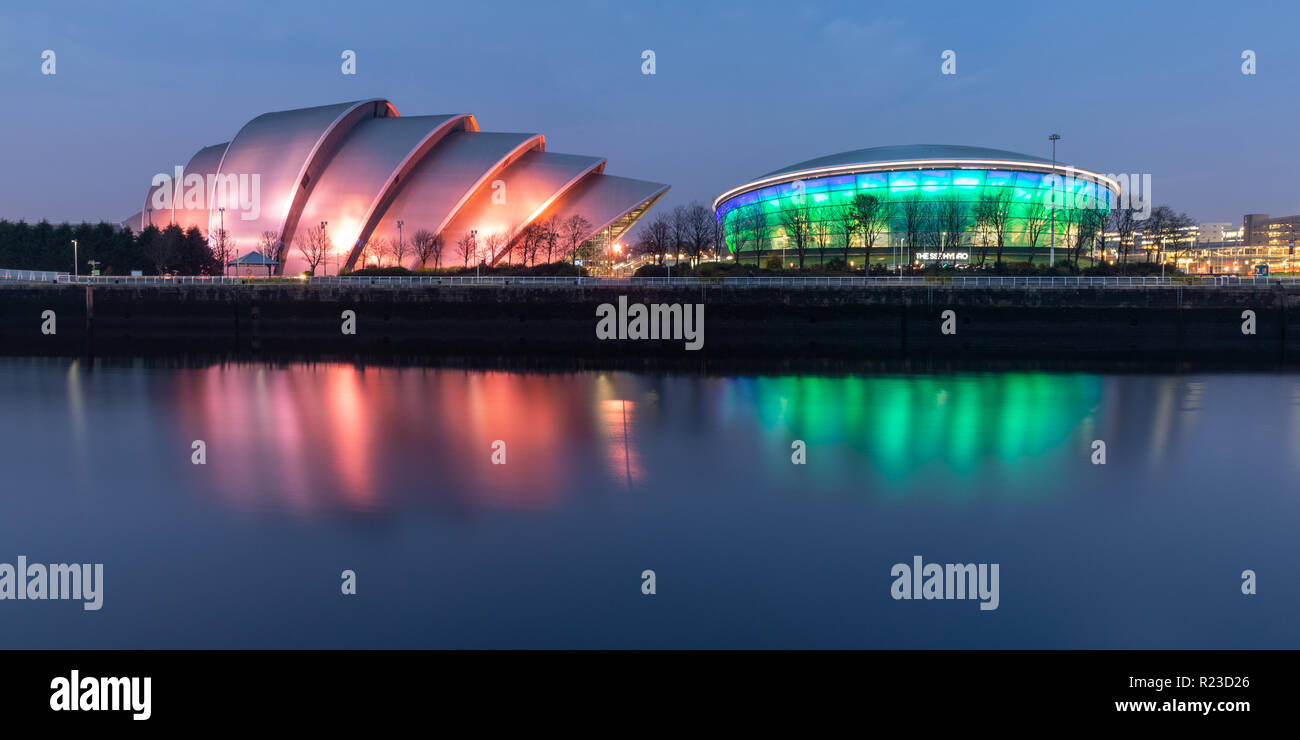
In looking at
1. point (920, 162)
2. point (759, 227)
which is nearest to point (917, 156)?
point (920, 162)

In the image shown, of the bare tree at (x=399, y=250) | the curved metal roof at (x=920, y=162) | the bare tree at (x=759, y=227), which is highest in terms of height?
the curved metal roof at (x=920, y=162)

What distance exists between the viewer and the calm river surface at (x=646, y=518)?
7.59m

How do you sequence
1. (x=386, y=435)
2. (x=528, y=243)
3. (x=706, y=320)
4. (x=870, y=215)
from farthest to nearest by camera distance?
(x=870, y=215) < (x=528, y=243) < (x=706, y=320) < (x=386, y=435)

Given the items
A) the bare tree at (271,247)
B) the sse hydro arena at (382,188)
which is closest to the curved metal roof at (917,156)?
the sse hydro arena at (382,188)

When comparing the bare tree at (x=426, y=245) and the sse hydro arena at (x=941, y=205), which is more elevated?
the sse hydro arena at (x=941, y=205)

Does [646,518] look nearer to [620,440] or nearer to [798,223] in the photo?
[620,440]

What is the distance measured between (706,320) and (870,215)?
2321 centimetres

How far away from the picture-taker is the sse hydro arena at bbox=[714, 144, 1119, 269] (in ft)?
173

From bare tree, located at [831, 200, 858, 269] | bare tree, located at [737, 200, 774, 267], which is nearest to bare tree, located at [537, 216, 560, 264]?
bare tree, located at [737, 200, 774, 267]

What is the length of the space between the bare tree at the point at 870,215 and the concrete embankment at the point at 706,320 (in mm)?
17320

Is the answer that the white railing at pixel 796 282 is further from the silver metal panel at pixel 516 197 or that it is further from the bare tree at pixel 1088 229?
the bare tree at pixel 1088 229

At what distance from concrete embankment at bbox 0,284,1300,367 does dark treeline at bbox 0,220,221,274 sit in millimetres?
11187

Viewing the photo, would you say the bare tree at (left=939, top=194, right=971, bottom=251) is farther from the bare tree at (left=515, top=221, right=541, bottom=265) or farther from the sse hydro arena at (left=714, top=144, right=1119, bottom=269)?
the bare tree at (left=515, top=221, right=541, bottom=265)

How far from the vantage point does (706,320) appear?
33750 mm
